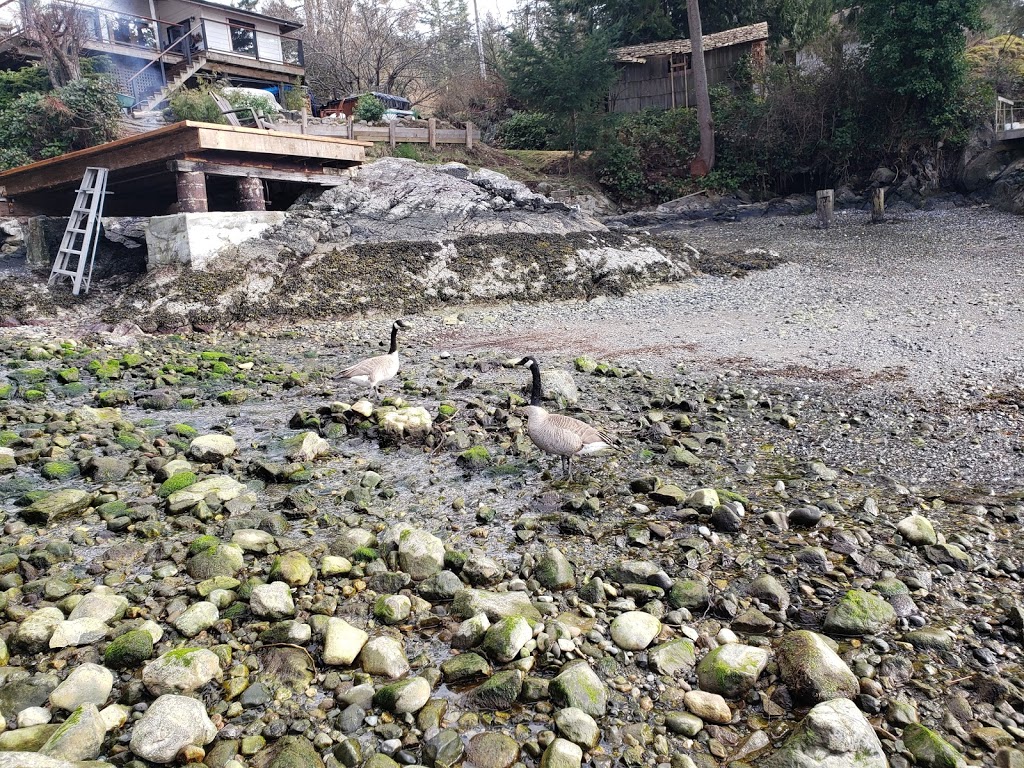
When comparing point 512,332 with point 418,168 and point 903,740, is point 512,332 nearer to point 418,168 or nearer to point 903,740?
point 418,168

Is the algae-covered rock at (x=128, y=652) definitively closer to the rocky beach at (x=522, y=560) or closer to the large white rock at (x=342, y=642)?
the rocky beach at (x=522, y=560)

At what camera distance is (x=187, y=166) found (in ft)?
50.2

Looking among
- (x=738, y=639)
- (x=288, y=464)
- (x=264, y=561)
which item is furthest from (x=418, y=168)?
(x=738, y=639)

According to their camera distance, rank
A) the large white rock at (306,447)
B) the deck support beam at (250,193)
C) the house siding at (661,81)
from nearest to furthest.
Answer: the large white rock at (306,447) < the deck support beam at (250,193) < the house siding at (661,81)

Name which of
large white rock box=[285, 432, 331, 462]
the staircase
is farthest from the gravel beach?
the staircase

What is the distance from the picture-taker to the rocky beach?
3.12 meters

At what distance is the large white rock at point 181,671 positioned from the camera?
334cm

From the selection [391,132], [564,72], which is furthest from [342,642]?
[564,72]

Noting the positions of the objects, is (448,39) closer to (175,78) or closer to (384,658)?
(175,78)

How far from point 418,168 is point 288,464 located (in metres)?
15.1

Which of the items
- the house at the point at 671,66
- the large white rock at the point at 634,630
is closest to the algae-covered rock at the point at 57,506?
the large white rock at the point at 634,630

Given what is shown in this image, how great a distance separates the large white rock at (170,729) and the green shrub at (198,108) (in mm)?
24847

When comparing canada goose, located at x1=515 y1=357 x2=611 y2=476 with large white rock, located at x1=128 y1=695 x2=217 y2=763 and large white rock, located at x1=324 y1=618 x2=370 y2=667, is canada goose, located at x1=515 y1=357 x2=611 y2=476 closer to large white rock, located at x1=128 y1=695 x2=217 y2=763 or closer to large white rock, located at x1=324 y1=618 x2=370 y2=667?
large white rock, located at x1=324 y1=618 x2=370 y2=667

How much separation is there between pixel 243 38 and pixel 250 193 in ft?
95.0
